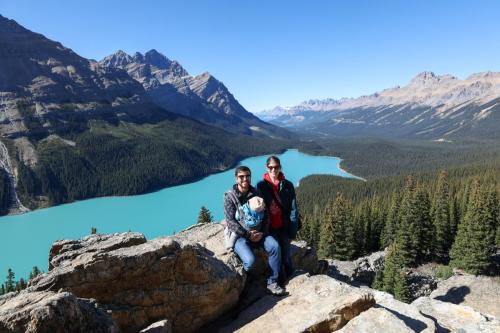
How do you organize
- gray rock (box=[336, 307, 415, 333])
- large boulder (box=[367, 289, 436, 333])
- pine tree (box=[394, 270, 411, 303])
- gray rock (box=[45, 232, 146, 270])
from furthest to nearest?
pine tree (box=[394, 270, 411, 303]), gray rock (box=[45, 232, 146, 270]), large boulder (box=[367, 289, 436, 333]), gray rock (box=[336, 307, 415, 333])

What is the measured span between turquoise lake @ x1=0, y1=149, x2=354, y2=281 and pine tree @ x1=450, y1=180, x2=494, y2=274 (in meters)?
83.6

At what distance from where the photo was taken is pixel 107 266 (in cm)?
984

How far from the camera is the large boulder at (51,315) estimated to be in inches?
276

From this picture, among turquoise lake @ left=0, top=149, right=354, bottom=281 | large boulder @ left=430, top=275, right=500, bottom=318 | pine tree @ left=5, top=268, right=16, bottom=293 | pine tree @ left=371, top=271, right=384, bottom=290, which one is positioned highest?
pine tree @ left=371, top=271, right=384, bottom=290

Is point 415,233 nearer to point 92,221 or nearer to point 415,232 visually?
point 415,232

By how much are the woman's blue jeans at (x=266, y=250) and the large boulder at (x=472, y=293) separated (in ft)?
92.9

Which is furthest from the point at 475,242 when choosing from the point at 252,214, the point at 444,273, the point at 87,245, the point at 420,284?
the point at 87,245

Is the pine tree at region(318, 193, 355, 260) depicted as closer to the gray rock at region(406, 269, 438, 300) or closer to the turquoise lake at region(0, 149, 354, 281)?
the gray rock at region(406, 269, 438, 300)

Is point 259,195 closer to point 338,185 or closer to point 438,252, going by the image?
point 438,252

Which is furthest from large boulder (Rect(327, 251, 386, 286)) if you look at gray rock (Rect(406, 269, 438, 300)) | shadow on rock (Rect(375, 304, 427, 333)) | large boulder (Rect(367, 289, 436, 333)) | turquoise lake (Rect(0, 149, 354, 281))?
turquoise lake (Rect(0, 149, 354, 281))

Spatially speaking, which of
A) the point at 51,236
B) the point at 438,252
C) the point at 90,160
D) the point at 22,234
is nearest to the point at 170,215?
the point at 51,236

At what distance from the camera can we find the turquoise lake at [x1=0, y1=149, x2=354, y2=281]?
98125mm

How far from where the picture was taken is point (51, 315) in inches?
281

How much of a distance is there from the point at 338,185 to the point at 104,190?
392ft
